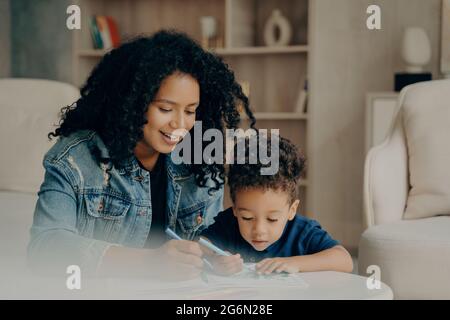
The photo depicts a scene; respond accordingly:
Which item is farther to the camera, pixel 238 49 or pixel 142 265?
pixel 238 49

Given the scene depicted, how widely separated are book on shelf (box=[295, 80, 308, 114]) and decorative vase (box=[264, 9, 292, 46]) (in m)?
0.23

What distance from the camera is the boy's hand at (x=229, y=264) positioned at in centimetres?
109

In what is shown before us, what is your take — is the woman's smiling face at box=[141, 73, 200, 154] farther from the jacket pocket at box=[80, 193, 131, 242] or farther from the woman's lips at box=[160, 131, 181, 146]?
the jacket pocket at box=[80, 193, 131, 242]

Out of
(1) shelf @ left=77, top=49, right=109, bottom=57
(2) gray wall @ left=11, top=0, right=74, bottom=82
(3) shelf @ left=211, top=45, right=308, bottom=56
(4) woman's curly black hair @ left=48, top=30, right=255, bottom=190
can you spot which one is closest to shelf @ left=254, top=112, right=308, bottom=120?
(3) shelf @ left=211, top=45, right=308, bottom=56

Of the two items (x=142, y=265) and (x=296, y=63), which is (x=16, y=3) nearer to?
(x=296, y=63)

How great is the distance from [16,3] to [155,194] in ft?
9.13

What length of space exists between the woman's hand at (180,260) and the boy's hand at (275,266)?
0.34 ft

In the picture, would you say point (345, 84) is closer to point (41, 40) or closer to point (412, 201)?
point (412, 201)

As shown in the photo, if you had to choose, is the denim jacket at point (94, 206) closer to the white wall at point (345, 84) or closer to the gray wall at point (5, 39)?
the white wall at point (345, 84)

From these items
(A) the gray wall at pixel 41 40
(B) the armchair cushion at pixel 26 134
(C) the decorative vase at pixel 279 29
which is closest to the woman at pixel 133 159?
(B) the armchair cushion at pixel 26 134

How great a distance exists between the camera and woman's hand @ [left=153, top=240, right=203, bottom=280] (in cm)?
106
